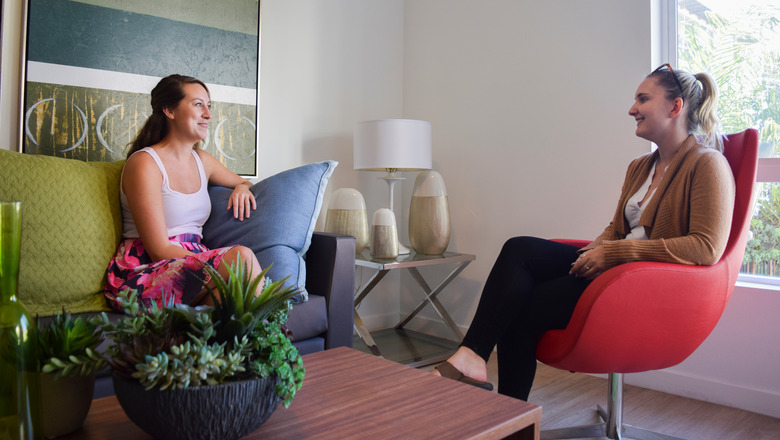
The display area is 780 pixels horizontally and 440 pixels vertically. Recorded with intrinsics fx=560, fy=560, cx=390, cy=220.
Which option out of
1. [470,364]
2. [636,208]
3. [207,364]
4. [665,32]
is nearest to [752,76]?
[665,32]

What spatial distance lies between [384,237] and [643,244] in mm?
1384

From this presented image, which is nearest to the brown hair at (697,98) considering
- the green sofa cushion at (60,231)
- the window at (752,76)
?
the window at (752,76)

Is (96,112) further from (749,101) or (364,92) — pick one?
(749,101)

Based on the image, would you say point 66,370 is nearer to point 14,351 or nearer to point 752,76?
point 14,351

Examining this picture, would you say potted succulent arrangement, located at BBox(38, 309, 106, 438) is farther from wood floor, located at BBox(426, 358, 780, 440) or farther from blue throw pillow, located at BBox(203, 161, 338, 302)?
wood floor, located at BBox(426, 358, 780, 440)

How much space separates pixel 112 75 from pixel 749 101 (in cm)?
279

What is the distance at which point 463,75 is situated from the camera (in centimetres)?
333

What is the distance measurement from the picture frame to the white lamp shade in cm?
57

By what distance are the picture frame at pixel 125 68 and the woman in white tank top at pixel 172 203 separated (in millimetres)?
373

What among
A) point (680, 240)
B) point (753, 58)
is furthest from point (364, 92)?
point (680, 240)

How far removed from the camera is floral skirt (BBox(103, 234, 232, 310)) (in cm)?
181

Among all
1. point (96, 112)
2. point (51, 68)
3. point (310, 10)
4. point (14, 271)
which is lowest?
point (14, 271)


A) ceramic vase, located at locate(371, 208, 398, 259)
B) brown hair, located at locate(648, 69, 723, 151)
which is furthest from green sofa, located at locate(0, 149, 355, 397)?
brown hair, located at locate(648, 69, 723, 151)

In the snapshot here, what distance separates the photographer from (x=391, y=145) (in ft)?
9.62
